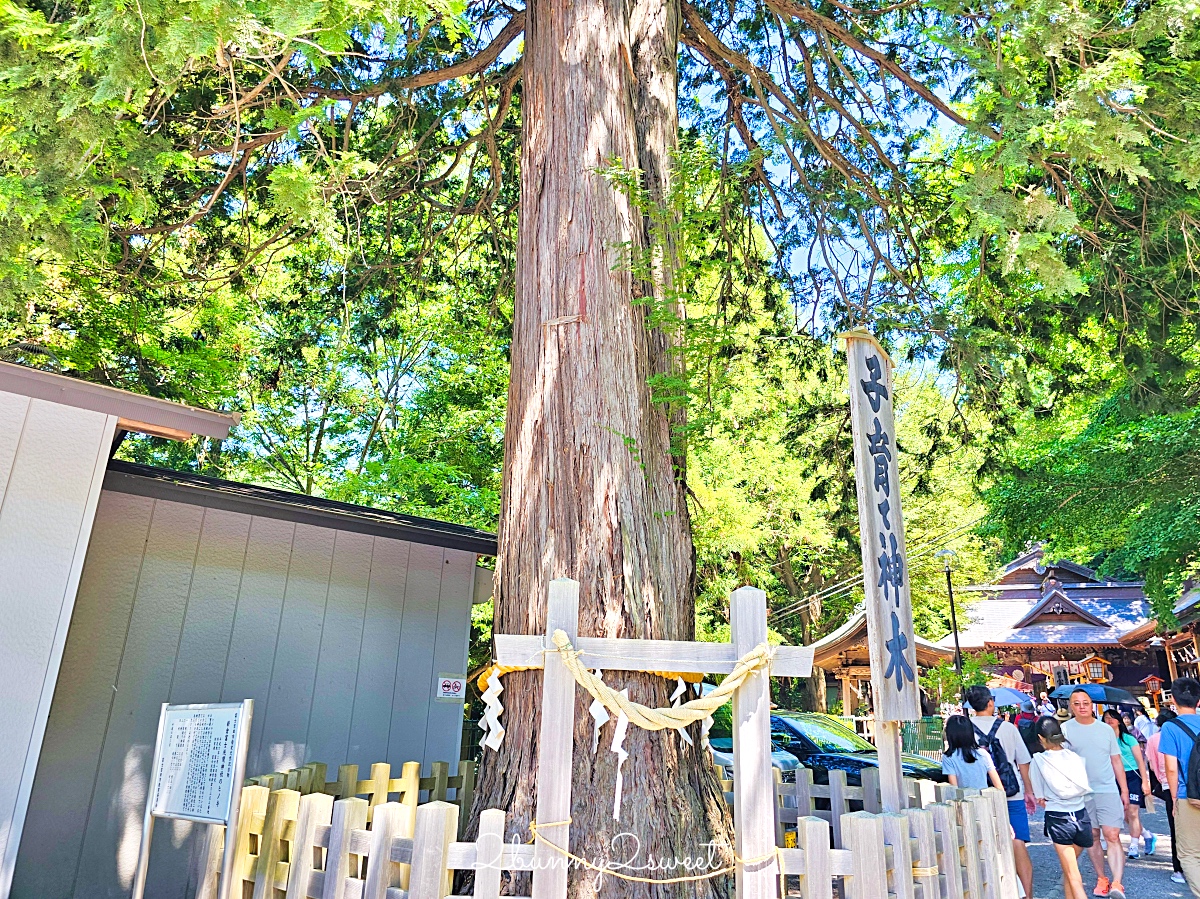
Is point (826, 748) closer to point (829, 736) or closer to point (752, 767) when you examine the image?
point (829, 736)

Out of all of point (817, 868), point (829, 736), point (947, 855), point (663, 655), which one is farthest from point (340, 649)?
point (829, 736)

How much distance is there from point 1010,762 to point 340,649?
5456 mm

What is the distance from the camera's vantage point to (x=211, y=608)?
5.73 meters

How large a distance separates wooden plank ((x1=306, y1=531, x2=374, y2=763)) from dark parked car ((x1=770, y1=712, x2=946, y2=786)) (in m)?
Result: 4.96

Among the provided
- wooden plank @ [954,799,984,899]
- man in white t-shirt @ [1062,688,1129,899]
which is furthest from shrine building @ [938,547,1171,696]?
wooden plank @ [954,799,984,899]

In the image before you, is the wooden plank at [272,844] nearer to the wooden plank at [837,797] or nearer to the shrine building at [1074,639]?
the wooden plank at [837,797]

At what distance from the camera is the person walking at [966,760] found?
5.65 m

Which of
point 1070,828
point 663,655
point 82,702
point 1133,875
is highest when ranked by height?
point 663,655

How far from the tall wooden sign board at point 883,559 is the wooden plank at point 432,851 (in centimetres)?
191

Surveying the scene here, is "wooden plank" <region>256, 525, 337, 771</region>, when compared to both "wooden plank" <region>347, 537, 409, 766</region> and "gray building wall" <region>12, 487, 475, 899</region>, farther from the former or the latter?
"wooden plank" <region>347, 537, 409, 766</region>

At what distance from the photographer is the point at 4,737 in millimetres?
3648

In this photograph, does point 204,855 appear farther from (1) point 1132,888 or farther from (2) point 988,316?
(1) point 1132,888

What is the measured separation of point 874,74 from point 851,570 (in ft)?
56.3

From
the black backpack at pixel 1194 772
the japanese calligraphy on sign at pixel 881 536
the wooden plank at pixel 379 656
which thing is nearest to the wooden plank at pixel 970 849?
the japanese calligraphy on sign at pixel 881 536
